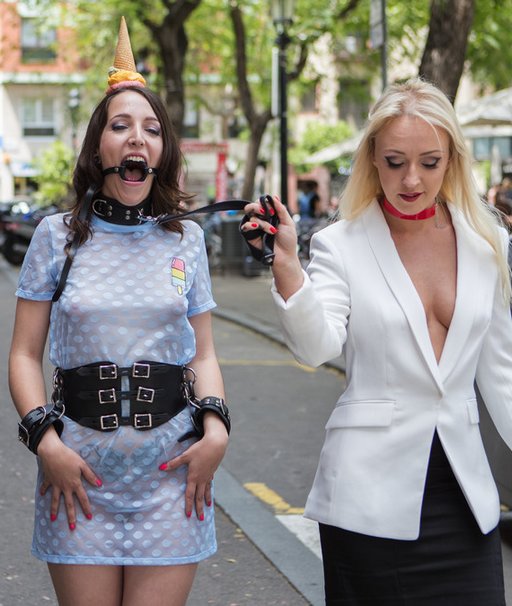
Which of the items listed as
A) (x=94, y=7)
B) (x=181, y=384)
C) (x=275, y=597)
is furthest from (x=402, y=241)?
(x=94, y=7)

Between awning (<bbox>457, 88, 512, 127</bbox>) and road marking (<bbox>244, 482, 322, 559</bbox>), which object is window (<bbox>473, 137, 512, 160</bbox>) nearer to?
awning (<bbox>457, 88, 512, 127</bbox>)

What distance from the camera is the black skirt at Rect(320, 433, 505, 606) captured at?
9.25 ft

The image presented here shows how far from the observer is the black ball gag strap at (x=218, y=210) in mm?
2588

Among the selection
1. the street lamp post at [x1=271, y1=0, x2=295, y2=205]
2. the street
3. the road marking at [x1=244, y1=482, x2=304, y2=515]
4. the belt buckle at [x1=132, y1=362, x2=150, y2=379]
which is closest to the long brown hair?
the belt buckle at [x1=132, y1=362, x2=150, y2=379]

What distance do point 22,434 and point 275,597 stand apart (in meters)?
2.13

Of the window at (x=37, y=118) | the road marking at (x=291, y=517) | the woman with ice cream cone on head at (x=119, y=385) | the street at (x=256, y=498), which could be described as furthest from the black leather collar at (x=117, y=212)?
the window at (x=37, y=118)

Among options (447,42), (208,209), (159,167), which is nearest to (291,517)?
(159,167)

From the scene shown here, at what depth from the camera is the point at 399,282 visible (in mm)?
2875

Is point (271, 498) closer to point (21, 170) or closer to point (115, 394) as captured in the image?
point (115, 394)

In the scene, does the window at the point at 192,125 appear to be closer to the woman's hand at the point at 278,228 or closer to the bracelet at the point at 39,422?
the bracelet at the point at 39,422

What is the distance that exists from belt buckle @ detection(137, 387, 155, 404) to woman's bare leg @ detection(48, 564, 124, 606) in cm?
38

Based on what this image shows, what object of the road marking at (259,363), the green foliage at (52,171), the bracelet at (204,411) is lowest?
the green foliage at (52,171)

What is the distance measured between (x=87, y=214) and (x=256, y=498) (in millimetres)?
3566

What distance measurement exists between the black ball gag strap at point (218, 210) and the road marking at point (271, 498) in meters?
3.33
